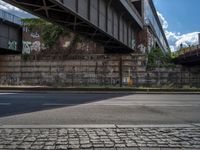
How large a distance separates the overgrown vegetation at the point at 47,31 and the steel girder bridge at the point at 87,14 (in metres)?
17.0

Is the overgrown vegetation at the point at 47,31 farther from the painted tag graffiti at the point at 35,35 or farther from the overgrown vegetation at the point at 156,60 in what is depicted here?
the overgrown vegetation at the point at 156,60

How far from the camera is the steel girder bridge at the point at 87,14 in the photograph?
931 inches

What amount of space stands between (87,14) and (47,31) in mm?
33611

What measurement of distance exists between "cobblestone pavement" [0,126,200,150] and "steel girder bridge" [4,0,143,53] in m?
14.1

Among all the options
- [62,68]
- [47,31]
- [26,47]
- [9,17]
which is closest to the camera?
[9,17]

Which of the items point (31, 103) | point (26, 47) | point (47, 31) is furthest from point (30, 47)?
point (31, 103)

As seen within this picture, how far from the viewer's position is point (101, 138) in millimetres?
7336

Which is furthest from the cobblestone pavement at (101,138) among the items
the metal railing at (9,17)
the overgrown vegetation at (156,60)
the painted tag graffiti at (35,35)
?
the painted tag graffiti at (35,35)

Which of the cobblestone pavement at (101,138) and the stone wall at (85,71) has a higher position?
the stone wall at (85,71)

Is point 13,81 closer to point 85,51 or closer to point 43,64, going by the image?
point 43,64

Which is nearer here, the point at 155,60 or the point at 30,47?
the point at 155,60

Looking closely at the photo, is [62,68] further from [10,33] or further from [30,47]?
[30,47]

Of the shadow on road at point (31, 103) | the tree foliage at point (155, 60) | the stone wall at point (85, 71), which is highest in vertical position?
the tree foliage at point (155, 60)

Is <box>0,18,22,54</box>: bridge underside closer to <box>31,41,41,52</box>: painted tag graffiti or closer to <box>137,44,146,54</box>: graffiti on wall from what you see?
<box>31,41,41,52</box>: painted tag graffiti
